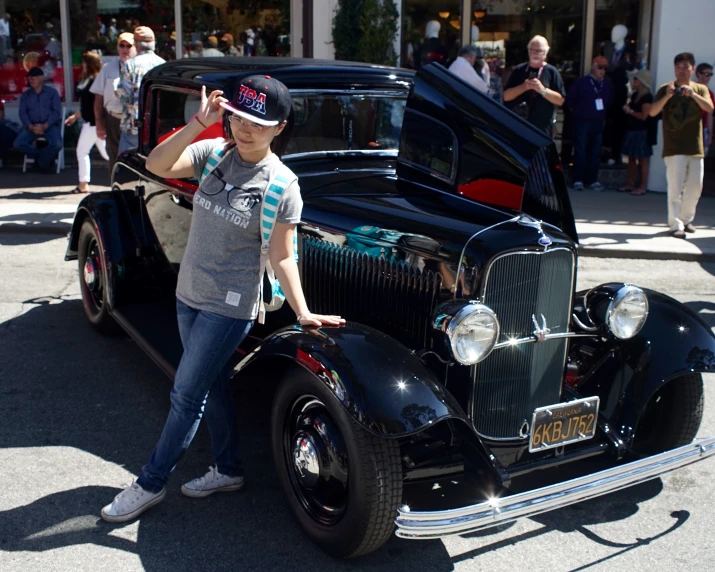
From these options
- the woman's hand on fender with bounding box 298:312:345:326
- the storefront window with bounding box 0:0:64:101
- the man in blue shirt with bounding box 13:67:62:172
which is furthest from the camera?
the storefront window with bounding box 0:0:64:101

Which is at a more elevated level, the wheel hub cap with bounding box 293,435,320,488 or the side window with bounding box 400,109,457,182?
the side window with bounding box 400,109,457,182

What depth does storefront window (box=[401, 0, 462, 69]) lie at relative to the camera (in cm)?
1277

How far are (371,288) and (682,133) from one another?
626cm

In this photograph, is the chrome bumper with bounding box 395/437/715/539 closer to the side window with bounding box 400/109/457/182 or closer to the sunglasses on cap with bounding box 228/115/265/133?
the sunglasses on cap with bounding box 228/115/265/133

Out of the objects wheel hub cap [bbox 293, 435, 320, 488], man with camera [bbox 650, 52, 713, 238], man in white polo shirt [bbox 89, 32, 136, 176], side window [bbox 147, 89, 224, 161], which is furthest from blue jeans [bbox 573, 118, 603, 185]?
wheel hub cap [bbox 293, 435, 320, 488]

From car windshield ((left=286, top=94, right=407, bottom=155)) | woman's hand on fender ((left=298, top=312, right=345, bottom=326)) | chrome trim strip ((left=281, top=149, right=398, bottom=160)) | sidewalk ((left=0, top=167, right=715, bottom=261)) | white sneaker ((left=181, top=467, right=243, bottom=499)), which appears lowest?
white sneaker ((left=181, top=467, right=243, bottom=499))

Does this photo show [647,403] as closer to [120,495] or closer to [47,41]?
[120,495]

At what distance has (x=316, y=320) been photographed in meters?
3.34

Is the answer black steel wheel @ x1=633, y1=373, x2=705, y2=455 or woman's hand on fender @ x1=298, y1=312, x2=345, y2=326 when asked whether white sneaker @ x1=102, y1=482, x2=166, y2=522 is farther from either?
black steel wheel @ x1=633, y1=373, x2=705, y2=455

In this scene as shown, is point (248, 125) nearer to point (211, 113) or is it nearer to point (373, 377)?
point (211, 113)

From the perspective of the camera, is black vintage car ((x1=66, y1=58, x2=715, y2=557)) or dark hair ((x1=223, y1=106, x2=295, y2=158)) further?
dark hair ((x1=223, y1=106, x2=295, y2=158))

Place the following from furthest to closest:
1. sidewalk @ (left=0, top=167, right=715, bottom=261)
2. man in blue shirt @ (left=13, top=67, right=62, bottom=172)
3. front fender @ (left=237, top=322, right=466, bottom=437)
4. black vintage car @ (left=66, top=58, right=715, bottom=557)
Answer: man in blue shirt @ (left=13, top=67, right=62, bottom=172) → sidewalk @ (left=0, top=167, right=715, bottom=261) → black vintage car @ (left=66, top=58, right=715, bottom=557) → front fender @ (left=237, top=322, right=466, bottom=437)

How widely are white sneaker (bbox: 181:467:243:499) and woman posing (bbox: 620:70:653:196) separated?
934cm

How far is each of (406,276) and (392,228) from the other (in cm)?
23
